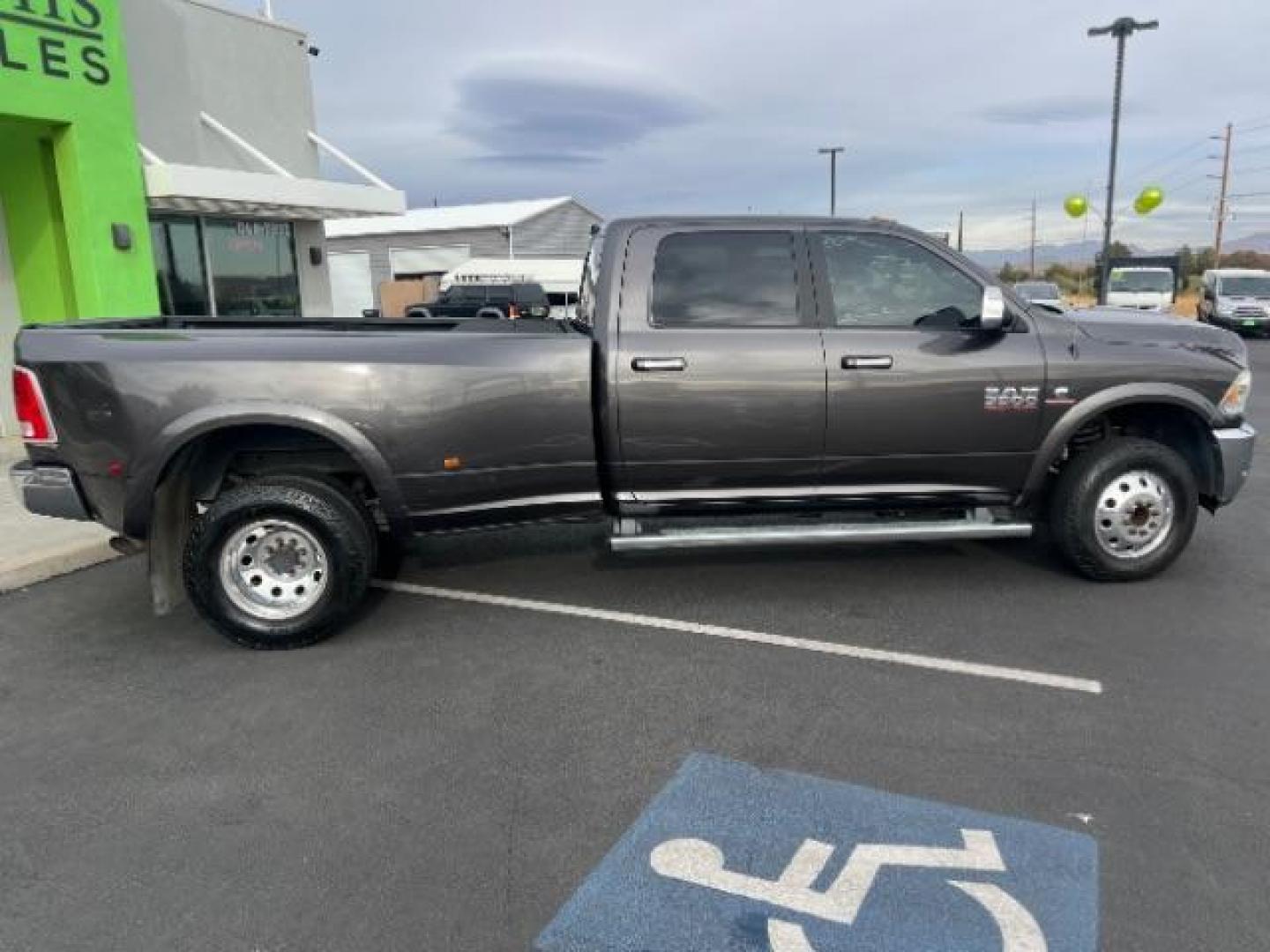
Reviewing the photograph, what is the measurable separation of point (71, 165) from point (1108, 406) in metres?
9.32

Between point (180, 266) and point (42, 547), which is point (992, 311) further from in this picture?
point (180, 266)

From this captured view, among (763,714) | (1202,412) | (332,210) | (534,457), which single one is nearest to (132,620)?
(534,457)

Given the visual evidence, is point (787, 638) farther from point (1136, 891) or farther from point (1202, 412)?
point (1202, 412)

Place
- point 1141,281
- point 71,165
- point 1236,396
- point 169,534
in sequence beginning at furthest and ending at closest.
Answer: point 1141,281
point 71,165
point 1236,396
point 169,534

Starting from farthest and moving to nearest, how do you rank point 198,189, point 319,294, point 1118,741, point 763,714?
point 319,294
point 198,189
point 763,714
point 1118,741

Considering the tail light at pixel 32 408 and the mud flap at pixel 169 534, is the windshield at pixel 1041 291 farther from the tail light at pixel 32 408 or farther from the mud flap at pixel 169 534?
the tail light at pixel 32 408

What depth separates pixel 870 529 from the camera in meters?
4.80

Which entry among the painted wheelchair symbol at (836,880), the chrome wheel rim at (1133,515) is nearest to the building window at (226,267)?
the chrome wheel rim at (1133,515)

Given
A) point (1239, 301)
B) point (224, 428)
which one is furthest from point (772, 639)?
point (1239, 301)

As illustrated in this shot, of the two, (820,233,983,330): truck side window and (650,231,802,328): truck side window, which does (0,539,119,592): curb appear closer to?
(650,231,802,328): truck side window

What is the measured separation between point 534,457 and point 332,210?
355 inches

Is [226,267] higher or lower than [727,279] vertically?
higher

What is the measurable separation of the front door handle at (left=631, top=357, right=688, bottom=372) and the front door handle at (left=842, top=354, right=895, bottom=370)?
0.86 metres

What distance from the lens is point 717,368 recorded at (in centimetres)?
462
